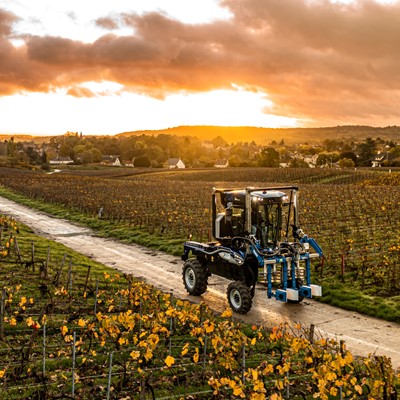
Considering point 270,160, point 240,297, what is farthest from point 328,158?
point 240,297

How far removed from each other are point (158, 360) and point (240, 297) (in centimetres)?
427

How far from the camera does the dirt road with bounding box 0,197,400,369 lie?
39.0ft

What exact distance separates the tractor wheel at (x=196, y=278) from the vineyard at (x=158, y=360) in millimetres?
2820

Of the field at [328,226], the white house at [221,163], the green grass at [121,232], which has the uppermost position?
the white house at [221,163]

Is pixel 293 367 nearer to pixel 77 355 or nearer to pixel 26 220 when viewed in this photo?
pixel 77 355

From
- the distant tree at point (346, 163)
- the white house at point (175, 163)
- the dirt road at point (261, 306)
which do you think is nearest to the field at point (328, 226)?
the dirt road at point (261, 306)

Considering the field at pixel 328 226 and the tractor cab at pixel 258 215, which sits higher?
the tractor cab at pixel 258 215

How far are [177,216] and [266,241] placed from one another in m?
18.2

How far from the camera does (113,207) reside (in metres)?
36.6

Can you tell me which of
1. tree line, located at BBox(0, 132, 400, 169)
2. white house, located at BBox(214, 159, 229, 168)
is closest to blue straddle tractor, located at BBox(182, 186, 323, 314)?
tree line, located at BBox(0, 132, 400, 169)

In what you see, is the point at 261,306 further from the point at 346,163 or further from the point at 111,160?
the point at 111,160

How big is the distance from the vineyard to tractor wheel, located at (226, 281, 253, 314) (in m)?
1.37

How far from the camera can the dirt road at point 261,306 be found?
11.9 metres

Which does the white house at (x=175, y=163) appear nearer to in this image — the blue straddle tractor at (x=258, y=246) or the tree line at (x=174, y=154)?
the tree line at (x=174, y=154)
